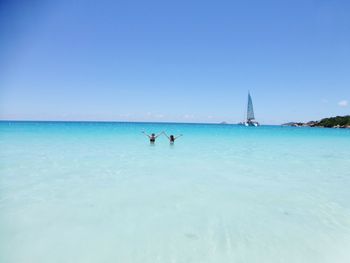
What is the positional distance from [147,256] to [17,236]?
8.49 ft

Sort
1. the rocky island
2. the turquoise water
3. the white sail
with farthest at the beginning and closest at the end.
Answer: the rocky island
the white sail
the turquoise water

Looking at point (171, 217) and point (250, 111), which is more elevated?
point (250, 111)

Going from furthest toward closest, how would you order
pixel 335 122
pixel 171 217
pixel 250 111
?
pixel 335 122 → pixel 250 111 → pixel 171 217

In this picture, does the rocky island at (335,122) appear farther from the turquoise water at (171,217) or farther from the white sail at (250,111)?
the turquoise water at (171,217)

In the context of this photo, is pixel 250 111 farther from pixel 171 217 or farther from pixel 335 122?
pixel 171 217

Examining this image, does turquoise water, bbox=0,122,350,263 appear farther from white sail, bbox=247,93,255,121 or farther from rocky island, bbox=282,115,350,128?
rocky island, bbox=282,115,350,128

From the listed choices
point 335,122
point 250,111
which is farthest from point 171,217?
point 335,122

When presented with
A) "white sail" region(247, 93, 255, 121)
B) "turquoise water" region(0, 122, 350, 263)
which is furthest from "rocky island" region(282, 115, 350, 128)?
"turquoise water" region(0, 122, 350, 263)

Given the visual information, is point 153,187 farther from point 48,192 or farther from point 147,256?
point 147,256

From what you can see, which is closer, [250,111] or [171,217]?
[171,217]

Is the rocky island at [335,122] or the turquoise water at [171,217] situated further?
the rocky island at [335,122]

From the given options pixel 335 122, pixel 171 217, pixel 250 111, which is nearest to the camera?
pixel 171 217

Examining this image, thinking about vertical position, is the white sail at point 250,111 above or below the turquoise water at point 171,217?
above

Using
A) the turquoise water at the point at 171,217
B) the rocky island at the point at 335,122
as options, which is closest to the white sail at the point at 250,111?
the rocky island at the point at 335,122
